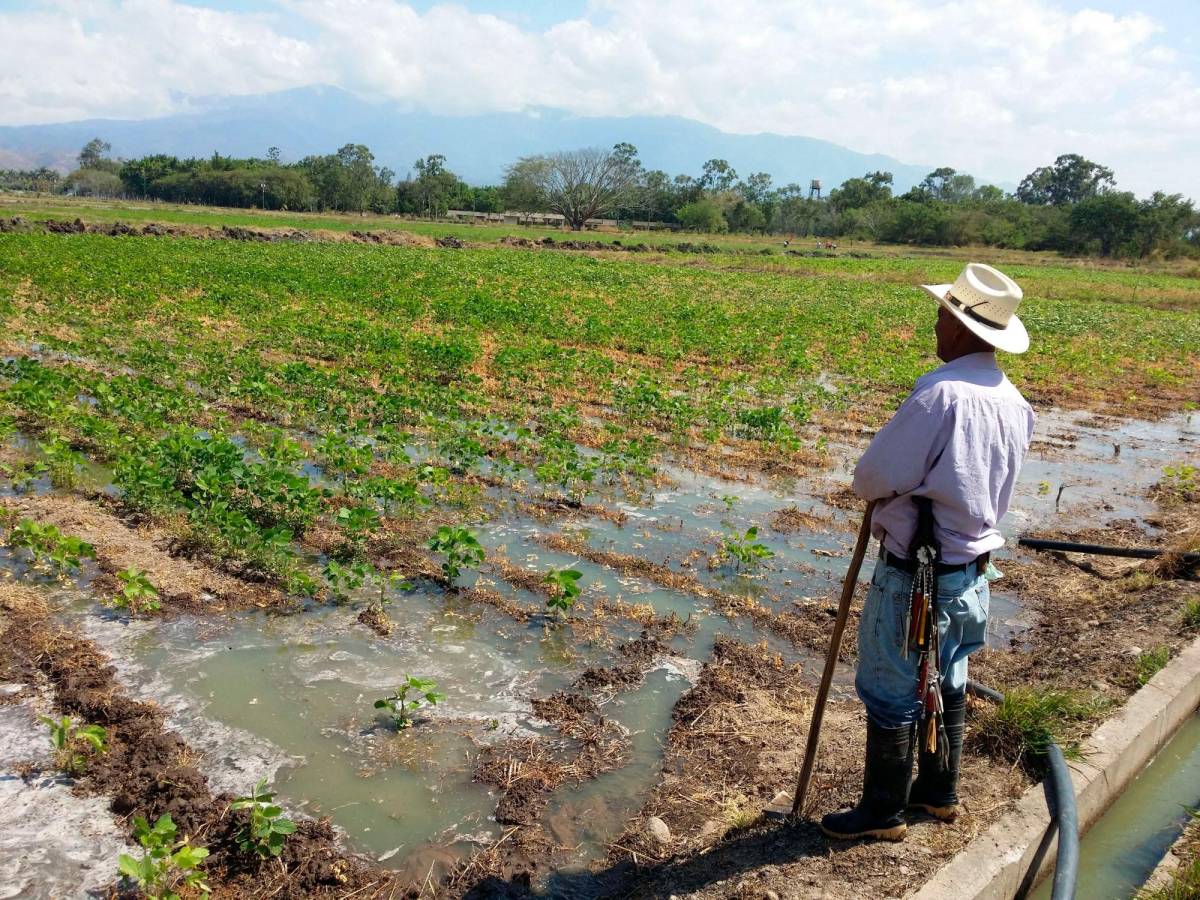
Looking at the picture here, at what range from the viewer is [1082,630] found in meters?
5.90

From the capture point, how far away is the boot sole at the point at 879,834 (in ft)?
10.8

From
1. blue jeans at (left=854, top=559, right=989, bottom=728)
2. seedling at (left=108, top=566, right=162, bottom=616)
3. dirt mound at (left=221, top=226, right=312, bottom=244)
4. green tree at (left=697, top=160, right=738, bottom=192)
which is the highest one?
green tree at (left=697, top=160, right=738, bottom=192)

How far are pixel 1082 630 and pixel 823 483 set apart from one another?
3541mm

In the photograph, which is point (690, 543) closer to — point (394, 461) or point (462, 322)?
point (394, 461)

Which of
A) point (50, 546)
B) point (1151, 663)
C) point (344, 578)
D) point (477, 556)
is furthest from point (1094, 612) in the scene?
point (50, 546)

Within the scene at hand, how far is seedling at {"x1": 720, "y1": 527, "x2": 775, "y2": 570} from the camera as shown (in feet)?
21.7

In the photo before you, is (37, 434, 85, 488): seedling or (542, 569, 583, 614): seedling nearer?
(542, 569, 583, 614): seedling

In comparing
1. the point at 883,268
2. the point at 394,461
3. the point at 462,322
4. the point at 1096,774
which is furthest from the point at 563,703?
the point at 883,268

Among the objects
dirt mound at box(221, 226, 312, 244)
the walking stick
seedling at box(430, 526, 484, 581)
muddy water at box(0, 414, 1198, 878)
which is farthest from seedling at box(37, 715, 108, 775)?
dirt mound at box(221, 226, 312, 244)

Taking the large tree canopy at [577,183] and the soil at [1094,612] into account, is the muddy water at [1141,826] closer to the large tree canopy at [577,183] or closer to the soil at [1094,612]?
the soil at [1094,612]

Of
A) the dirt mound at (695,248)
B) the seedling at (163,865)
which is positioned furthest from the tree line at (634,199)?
the seedling at (163,865)

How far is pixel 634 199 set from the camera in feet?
286

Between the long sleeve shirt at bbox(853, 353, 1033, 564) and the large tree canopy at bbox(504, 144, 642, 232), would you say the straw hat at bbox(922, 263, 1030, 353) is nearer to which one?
the long sleeve shirt at bbox(853, 353, 1033, 564)

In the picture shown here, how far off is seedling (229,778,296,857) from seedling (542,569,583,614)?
2.49 m
